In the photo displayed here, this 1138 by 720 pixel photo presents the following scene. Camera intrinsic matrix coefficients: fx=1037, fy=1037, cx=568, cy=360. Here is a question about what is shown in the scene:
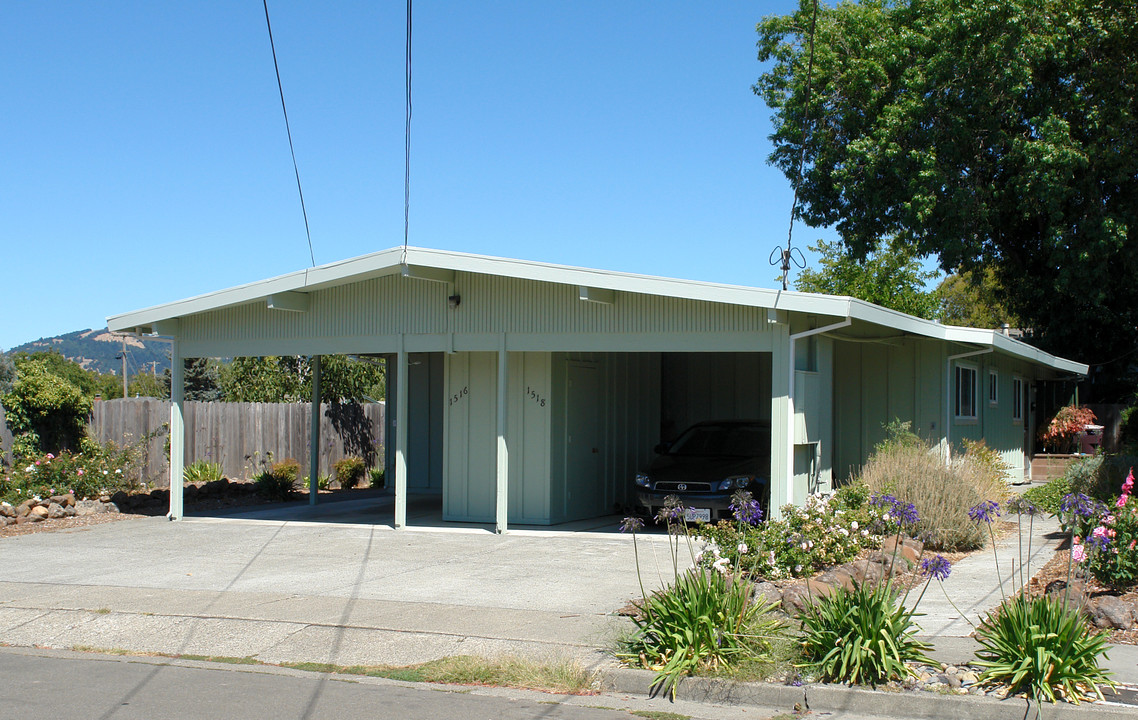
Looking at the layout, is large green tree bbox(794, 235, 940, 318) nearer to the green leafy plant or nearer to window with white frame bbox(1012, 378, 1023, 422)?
window with white frame bbox(1012, 378, 1023, 422)

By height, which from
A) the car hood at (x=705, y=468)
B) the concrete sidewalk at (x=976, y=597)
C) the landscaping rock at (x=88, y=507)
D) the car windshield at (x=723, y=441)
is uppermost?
the car windshield at (x=723, y=441)

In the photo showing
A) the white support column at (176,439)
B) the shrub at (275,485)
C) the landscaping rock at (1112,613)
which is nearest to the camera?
the landscaping rock at (1112,613)

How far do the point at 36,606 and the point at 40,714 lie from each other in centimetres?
373

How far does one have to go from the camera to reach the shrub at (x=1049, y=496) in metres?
13.6

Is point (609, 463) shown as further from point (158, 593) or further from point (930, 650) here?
point (930, 650)

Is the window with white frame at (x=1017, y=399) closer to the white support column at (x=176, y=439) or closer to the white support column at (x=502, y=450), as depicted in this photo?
the white support column at (x=502, y=450)

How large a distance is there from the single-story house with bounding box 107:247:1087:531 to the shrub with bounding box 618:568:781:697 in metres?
5.16

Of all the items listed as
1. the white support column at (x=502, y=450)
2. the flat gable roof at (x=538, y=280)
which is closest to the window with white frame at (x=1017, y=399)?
the flat gable roof at (x=538, y=280)

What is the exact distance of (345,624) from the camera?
27.0ft

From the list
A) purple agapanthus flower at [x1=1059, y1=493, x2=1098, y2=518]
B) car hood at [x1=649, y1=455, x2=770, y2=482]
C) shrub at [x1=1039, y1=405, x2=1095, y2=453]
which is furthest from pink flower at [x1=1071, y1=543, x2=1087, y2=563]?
shrub at [x1=1039, y1=405, x2=1095, y2=453]

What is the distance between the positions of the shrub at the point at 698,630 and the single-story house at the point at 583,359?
203 inches

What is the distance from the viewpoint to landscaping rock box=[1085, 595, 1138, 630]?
24.4 feet

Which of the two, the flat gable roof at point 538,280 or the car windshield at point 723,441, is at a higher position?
the flat gable roof at point 538,280

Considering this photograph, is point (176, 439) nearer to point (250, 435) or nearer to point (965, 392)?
point (250, 435)
